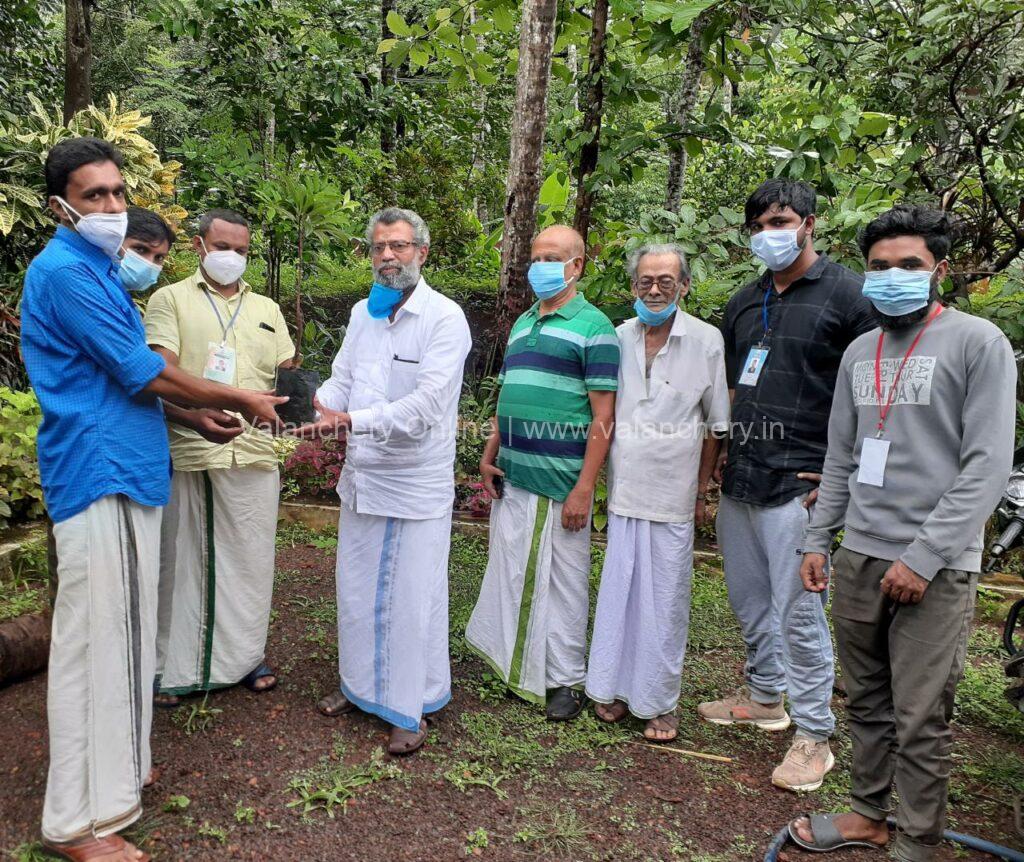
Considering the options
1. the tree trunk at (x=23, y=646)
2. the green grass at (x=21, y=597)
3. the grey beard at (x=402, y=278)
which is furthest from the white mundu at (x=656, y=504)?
the green grass at (x=21, y=597)

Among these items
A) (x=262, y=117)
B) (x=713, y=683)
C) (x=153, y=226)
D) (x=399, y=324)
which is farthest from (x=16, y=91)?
(x=713, y=683)

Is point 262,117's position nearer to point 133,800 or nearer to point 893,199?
point 893,199

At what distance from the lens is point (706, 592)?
493cm

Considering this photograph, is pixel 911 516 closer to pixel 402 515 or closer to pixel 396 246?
pixel 402 515

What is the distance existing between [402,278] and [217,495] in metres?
1.19

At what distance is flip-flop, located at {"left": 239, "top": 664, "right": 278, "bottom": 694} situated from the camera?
3.54 metres

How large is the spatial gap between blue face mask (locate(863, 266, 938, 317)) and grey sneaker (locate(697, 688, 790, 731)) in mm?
1856

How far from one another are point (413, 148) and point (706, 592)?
20.3 ft

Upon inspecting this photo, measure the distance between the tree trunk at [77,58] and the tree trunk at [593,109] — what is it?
4058mm

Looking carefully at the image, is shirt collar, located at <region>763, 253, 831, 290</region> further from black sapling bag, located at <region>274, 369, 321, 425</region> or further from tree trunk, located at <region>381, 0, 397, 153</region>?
tree trunk, located at <region>381, 0, 397, 153</region>

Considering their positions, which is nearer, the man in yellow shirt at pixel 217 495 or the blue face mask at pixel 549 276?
the man in yellow shirt at pixel 217 495

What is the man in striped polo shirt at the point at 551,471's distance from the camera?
3.44 meters

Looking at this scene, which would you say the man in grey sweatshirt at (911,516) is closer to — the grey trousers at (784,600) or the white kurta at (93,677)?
the grey trousers at (784,600)

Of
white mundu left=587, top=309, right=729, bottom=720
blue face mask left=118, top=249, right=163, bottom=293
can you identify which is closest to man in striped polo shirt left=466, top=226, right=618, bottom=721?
white mundu left=587, top=309, right=729, bottom=720
